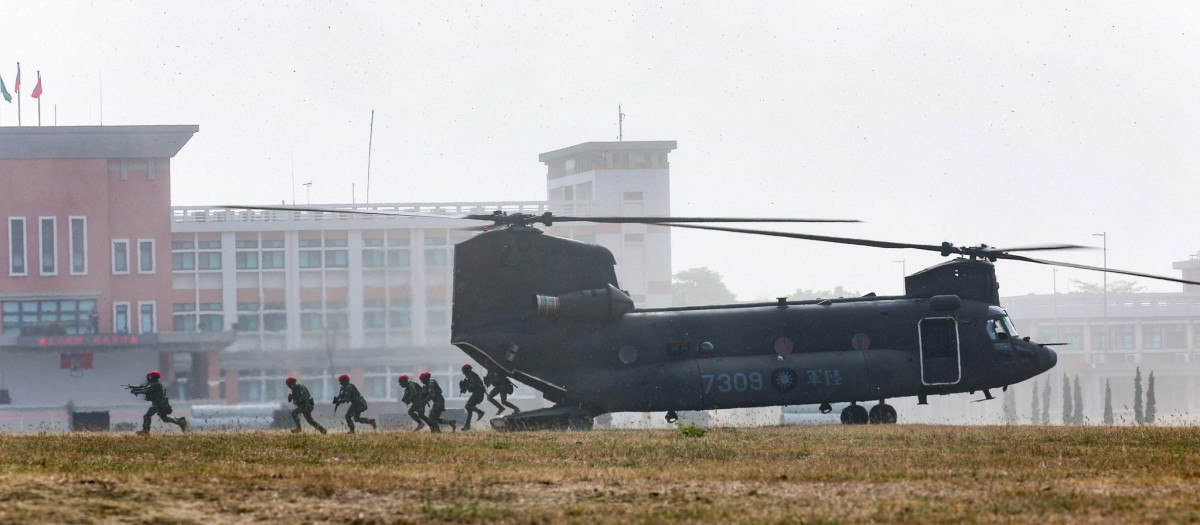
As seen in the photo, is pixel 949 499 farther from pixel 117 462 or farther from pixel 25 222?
pixel 25 222

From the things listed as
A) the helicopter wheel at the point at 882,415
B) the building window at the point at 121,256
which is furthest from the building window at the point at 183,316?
the helicopter wheel at the point at 882,415

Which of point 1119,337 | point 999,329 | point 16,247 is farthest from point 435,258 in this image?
point 1119,337

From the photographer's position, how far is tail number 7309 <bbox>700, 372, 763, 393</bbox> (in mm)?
34938

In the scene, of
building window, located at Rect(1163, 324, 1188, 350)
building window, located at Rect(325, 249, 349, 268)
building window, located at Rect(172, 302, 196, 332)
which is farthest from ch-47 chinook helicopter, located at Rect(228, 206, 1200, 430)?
building window, located at Rect(1163, 324, 1188, 350)

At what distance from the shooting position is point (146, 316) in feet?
403

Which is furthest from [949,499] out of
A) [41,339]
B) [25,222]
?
[25,222]

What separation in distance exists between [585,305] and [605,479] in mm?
15271

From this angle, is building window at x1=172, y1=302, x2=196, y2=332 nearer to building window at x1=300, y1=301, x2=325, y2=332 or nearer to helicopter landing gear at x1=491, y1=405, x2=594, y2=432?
building window at x1=300, y1=301, x2=325, y2=332

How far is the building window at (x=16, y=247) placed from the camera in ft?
379

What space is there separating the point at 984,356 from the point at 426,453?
17.0m

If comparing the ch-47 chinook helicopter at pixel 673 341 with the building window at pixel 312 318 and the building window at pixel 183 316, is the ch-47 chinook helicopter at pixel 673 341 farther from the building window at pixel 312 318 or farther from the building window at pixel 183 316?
the building window at pixel 312 318

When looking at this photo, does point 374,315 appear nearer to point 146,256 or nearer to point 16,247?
point 146,256

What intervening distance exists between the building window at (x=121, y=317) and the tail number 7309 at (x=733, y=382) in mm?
95258

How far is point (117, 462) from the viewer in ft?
76.5
